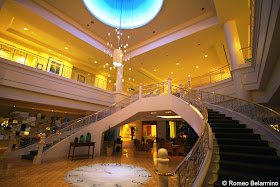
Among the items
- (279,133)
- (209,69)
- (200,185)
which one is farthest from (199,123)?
(209,69)

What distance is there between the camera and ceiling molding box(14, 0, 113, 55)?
7.23 m

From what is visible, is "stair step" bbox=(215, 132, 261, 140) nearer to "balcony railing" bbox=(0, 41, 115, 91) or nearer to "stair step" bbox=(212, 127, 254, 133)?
"stair step" bbox=(212, 127, 254, 133)

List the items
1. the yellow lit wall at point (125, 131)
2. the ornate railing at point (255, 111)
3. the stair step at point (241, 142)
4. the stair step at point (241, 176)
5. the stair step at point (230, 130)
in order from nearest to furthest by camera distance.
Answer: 1. the stair step at point (241, 176)
2. the stair step at point (241, 142)
3. the ornate railing at point (255, 111)
4. the stair step at point (230, 130)
5. the yellow lit wall at point (125, 131)

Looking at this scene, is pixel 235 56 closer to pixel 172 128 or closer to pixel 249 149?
pixel 249 149

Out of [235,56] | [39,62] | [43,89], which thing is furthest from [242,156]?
[39,62]

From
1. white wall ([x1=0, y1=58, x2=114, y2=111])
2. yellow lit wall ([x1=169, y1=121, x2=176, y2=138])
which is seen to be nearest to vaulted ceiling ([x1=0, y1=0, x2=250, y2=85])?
white wall ([x1=0, y1=58, x2=114, y2=111])

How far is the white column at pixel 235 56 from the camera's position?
6.15 meters

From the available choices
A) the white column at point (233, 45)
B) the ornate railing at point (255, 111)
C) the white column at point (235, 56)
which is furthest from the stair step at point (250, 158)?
the white column at point (233, 45)

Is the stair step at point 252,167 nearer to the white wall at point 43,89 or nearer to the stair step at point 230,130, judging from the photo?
the stair step at point 230,130

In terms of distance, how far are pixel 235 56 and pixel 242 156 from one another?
5443 mm

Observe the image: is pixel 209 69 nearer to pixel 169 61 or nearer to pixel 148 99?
pixel 169 61

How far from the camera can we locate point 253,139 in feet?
13.0

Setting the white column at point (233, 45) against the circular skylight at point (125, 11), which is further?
the circular skylight at point (125, 11)

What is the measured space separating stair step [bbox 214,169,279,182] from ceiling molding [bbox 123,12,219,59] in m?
7.69
